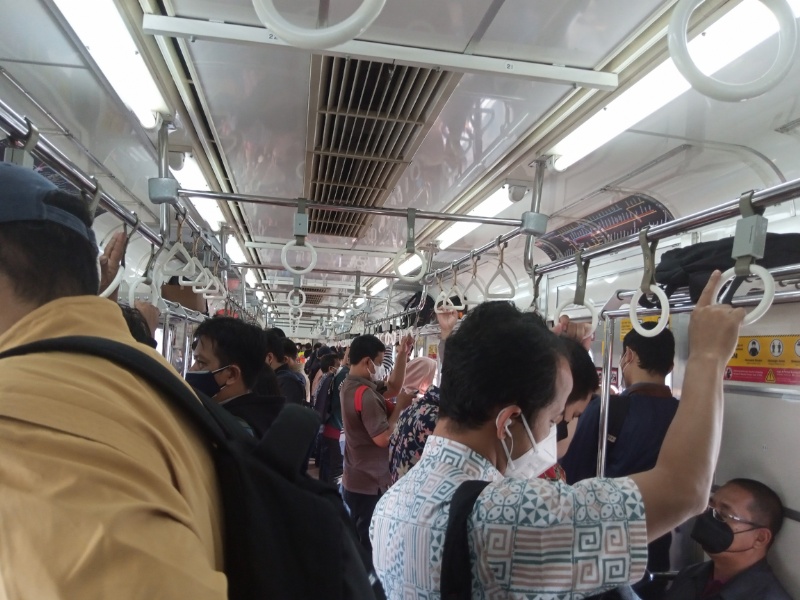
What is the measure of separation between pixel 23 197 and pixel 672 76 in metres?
2.34

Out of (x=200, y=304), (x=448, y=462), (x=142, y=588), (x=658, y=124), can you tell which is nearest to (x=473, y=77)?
(x=658, y=124)

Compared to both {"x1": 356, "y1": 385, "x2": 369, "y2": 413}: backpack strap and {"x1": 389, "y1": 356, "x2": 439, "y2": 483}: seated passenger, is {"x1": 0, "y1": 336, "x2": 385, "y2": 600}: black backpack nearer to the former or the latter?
{"x1": 389, "y1": 356, "x2": 439, "y2": 483}: seated passenger

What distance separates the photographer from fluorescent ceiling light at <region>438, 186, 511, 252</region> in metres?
4.27

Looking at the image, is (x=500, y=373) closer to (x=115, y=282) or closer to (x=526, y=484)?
(x=526, y=484)

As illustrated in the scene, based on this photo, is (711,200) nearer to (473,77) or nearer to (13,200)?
(473,77)

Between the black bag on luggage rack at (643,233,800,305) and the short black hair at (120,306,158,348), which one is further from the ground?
the black bag on luggage rack at (643,233,800,305)

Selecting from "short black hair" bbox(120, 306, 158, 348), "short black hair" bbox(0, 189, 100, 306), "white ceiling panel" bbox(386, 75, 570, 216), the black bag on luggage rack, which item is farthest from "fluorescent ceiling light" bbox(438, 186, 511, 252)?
"short black hair" bbox(0, 189, 100, 306)

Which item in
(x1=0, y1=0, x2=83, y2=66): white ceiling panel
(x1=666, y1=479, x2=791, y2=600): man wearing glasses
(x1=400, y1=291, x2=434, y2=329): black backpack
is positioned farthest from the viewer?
(x1=400, y1=291, x2=434, y2=329): black backpack

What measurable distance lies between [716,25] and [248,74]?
Answer: 1.98 metres

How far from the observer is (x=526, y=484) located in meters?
1.18

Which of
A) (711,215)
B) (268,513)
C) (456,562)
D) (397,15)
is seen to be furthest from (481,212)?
(268,513)

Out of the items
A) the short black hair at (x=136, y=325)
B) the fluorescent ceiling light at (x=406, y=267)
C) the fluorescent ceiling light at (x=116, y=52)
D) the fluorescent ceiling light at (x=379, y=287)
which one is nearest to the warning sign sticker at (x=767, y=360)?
the fluorescent ceiling light at (x=406, y=267)

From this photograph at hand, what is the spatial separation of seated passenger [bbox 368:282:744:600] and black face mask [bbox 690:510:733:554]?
64.2 inches

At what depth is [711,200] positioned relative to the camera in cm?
388
